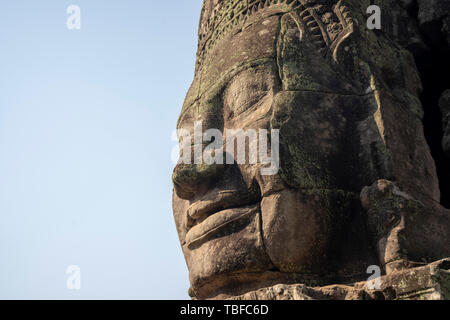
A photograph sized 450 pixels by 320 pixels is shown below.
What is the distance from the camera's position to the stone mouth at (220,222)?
4.64 m

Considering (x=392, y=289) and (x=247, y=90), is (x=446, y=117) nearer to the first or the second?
(x=247, y=90)

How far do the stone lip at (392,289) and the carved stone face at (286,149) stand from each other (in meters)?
0.41

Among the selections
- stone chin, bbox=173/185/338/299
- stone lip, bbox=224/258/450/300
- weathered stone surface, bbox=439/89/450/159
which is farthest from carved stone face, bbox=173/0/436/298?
weathered stone surface, bbox=439/89/450/159

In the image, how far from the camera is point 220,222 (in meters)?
4.70

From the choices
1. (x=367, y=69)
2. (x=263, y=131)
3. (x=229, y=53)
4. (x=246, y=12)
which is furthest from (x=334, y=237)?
(x=246, y=12)

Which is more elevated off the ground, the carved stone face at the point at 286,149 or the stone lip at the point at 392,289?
the carved stone face at the point at 286,149

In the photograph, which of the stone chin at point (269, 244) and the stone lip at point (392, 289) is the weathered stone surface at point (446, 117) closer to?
the stone chin at point (269, 244)

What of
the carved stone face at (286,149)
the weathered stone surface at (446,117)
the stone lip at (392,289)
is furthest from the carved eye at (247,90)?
the weathered stone surface at (446,117)

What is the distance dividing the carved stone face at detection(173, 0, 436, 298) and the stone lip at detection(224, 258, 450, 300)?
1.35 feet

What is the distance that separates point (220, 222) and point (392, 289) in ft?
4.64

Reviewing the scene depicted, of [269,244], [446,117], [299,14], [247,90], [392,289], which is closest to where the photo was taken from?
[392,289]

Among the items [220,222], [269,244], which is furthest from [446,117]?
[220,222]

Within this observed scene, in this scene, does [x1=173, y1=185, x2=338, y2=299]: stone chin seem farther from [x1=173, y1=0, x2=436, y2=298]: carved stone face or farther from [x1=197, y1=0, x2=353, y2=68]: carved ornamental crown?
[x1=197, y1=0, x2=353, y2=68]: carved ornamental crown

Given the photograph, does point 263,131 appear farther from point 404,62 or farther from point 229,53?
point 404,62
